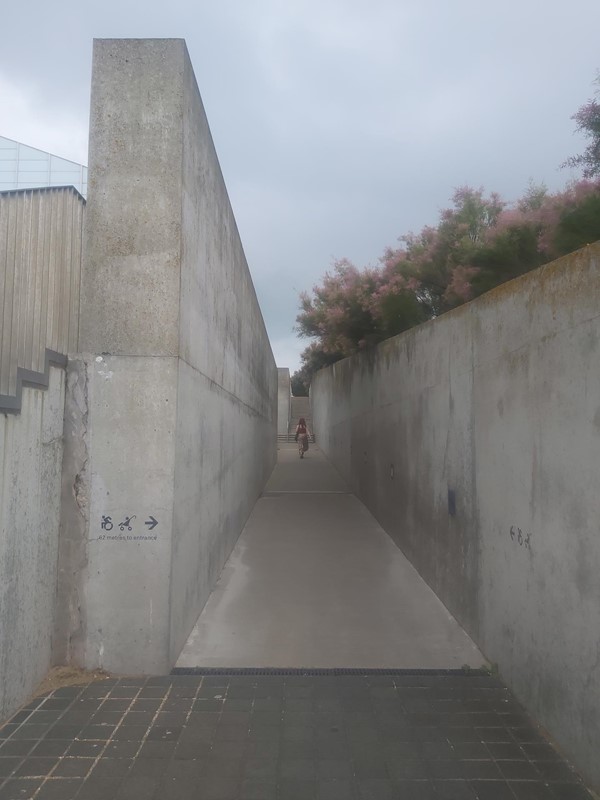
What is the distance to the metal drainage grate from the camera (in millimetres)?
4715

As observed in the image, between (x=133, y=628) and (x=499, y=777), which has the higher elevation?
(x=133, y=628)

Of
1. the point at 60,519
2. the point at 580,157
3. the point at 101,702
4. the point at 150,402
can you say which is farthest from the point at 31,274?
the point at 580,157

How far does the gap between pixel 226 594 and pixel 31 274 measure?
370cm

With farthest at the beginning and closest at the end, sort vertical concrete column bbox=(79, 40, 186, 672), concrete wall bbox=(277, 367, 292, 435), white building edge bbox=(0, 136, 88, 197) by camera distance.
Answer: concrete wall bbox=(277, 367, 292, 435), white building edge bbox=(0, 136, 88, 197), vertical concrete column bbox=(79, 40, 186, 672)

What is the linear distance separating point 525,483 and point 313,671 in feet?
6.72

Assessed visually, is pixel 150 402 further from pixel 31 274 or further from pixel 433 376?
pixel 433 376

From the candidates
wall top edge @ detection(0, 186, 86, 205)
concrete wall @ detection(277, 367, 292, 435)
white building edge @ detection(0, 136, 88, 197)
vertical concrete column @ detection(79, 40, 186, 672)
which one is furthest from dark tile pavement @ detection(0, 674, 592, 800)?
concrete wall @ detection(277, 367, 292, 435)

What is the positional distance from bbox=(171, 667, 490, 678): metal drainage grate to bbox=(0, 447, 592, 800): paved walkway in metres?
0.02

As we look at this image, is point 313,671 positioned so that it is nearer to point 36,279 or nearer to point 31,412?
point 31,412

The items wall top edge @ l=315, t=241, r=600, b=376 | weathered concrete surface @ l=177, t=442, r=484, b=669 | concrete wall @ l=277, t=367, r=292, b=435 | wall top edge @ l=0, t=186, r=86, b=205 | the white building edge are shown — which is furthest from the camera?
concrete wall @ l=277, t=367, r=292, b=435

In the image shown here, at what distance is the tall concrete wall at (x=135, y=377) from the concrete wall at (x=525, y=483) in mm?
2290

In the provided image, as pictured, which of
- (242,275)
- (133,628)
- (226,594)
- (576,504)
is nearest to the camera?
(576,504)

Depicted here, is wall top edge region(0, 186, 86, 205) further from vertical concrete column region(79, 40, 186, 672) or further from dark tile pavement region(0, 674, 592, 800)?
dark tile pavement region(0, 674, 592, 800)

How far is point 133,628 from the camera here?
4.64 m
